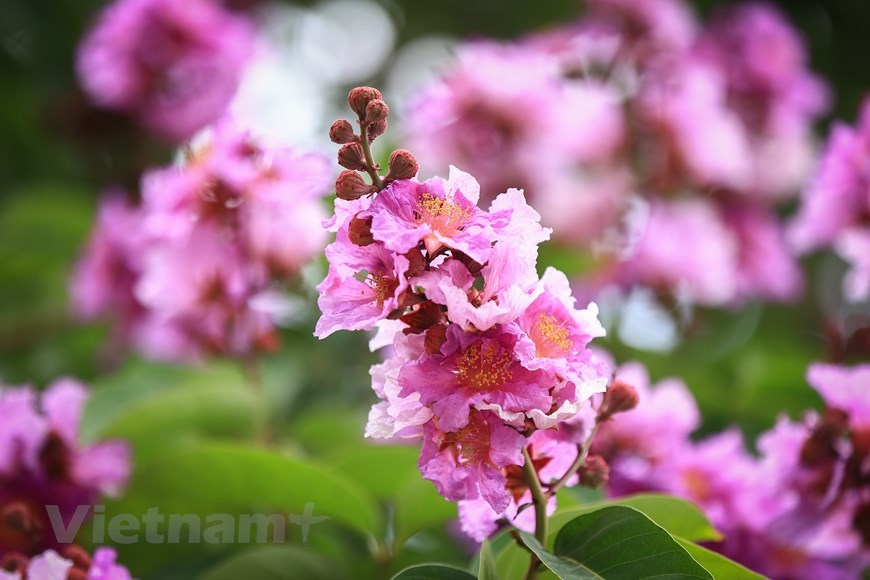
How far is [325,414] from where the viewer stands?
1.40m

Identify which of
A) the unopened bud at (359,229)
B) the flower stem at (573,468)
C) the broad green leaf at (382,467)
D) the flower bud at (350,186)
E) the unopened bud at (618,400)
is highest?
the flower bud at (350,186)

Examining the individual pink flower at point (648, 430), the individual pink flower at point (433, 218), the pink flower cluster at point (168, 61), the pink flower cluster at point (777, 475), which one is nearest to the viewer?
the individual pink flower at point (433, 218)

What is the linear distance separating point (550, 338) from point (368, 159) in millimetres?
173

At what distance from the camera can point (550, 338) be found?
68 cm

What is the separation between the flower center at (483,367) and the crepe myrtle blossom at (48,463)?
18.3 inches

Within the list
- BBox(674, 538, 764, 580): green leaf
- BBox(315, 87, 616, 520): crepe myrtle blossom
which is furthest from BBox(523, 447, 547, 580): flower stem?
BBox(674, 538, 764, 580): green leaf

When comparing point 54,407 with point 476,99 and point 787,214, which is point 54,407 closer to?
point 476,99

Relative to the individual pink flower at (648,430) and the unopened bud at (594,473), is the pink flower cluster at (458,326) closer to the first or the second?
the unopened bud at (594,473)

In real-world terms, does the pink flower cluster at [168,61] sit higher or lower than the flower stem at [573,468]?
lower

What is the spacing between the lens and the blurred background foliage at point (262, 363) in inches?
38.4

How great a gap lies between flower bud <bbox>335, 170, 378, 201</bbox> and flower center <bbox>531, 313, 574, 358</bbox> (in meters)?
0.15

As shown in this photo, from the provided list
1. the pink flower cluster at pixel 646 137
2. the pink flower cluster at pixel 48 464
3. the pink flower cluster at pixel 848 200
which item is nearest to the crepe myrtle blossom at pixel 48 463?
the pink flower cluster at pixel 48 464

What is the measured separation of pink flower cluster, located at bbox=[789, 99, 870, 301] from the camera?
1106mm

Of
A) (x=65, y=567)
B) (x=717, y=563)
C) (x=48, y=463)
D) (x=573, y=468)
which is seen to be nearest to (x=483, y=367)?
(x=573, y=468)
